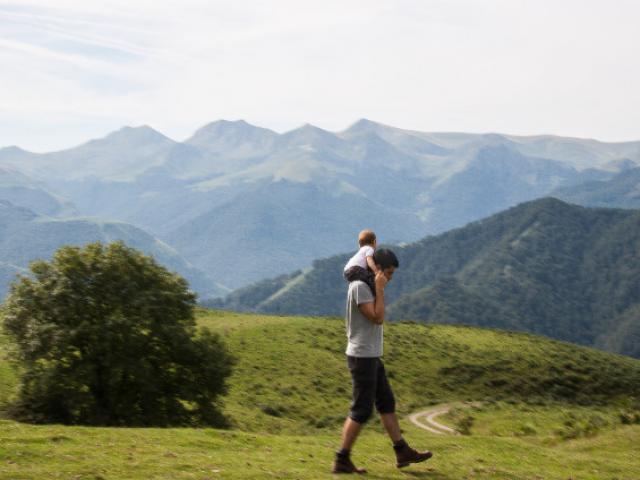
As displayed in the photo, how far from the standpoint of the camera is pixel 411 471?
15.0 m

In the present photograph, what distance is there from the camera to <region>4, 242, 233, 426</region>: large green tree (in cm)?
3189

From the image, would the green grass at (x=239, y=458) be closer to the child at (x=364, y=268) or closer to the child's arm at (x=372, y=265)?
the child at (x=364, y=268)

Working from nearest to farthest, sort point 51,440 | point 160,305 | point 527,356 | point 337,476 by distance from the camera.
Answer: point 337,476 → point 51,440 → point 160,305 → point 527,356

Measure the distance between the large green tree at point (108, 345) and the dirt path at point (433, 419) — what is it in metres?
14.1

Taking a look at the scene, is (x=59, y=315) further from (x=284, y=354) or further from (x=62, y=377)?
(x=284, y=354)

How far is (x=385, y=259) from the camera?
45.4 ft

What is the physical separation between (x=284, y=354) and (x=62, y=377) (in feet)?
115

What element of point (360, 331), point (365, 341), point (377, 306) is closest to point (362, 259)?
point (377, 306)

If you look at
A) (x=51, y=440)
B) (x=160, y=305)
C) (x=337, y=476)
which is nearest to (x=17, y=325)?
(x=160, y=305)

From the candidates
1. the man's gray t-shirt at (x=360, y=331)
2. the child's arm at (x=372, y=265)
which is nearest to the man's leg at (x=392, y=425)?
the man's gray t-shirt at (x=360, y=331)

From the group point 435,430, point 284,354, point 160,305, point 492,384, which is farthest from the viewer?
point 492,384

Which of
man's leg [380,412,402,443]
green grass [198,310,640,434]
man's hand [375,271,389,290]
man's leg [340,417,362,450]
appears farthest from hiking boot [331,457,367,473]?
green grass [198,310,640,434]

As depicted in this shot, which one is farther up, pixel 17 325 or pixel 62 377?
pixel 17 325

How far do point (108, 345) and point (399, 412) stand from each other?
26650 millimetres
